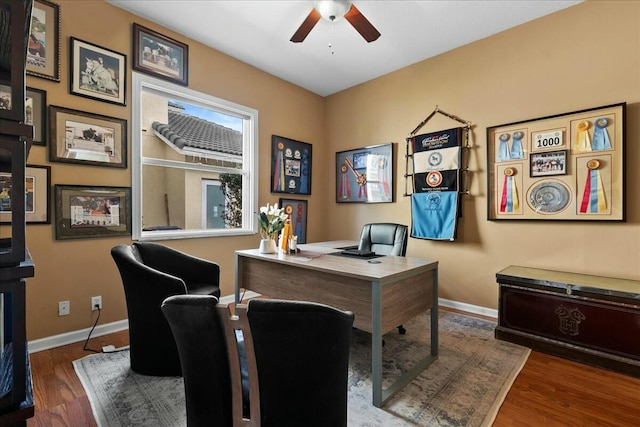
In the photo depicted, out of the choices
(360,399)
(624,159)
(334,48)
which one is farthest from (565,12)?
(360,399)

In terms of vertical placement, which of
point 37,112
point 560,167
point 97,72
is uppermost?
point 97,72

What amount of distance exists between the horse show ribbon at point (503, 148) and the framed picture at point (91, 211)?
144 inches

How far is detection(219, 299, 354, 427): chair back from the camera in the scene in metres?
1.05

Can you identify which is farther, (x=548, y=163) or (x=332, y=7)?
(x=548, y=163)

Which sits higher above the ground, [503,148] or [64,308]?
[503,148]

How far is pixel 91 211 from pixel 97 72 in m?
1.21

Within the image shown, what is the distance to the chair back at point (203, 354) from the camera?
1088 millimetres

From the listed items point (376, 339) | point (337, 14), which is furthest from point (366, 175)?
point (376, 339)

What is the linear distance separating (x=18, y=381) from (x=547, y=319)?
3.05m

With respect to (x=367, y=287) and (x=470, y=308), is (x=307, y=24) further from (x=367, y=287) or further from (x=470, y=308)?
(x=470, y=308)

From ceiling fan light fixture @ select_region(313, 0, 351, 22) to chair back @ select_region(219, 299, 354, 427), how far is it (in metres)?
2.38

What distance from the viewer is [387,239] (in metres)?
2.95

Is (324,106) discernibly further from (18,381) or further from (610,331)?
(18,381)

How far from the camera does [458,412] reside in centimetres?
169
